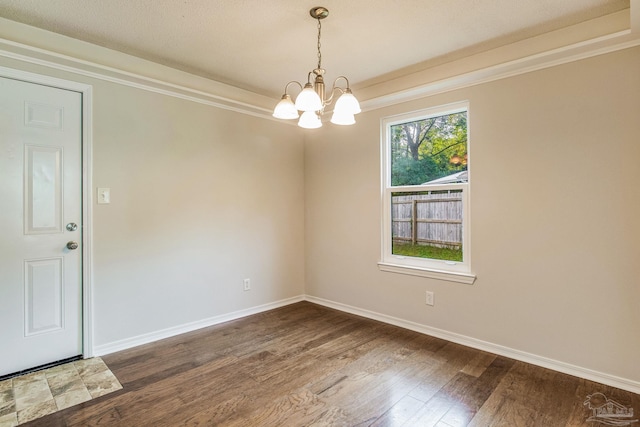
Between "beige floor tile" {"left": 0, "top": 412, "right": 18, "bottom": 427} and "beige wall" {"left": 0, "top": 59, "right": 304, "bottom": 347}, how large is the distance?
0.78 metres

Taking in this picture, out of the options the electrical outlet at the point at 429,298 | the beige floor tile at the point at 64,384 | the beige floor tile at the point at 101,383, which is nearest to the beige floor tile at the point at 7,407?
the beige floor tile at the point at 64,384

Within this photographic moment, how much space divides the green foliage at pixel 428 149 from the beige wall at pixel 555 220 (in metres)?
0.16

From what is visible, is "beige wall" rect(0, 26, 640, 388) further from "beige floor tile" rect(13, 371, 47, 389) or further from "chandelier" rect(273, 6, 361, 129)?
"chandelier" rect(273, 6, 361, 129)

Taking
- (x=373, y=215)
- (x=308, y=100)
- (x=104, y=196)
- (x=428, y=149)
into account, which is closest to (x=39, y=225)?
(x=104, y=196)

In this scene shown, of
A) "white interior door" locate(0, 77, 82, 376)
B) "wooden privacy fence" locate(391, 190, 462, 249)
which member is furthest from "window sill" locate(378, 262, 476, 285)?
"white interior door" locate(0, 77, 82, 376)

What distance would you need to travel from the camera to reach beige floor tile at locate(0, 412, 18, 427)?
5.90 feet

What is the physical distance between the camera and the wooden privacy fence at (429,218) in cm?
297

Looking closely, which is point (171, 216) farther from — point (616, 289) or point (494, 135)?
point (616, 289)

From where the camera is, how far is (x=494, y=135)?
2668 millimetres

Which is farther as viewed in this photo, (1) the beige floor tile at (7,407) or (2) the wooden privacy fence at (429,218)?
(2) the wooden privacy fence at (429,218)

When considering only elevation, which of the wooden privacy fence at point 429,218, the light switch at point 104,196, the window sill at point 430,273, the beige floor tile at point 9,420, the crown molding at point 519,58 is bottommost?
the beige floor tile at point 9,420

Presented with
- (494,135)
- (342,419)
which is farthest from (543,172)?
(342,419)

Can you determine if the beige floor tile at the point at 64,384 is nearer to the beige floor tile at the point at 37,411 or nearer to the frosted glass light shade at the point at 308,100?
the beige floor tile at the point at 37,411

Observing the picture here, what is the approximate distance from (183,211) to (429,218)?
230 cm
